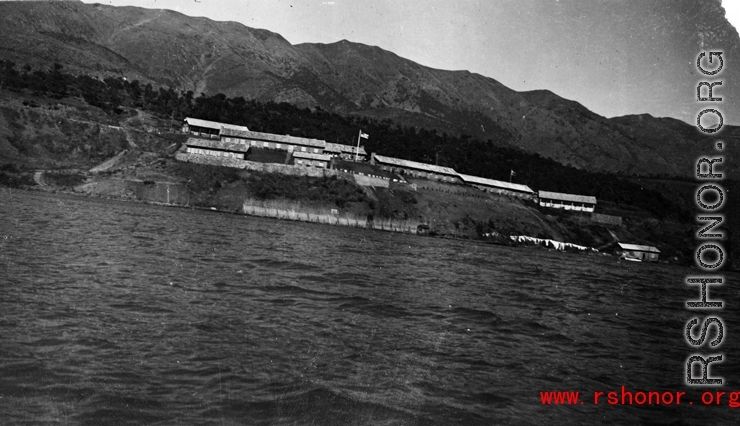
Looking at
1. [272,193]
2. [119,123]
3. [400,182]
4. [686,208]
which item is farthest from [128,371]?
[686,208]

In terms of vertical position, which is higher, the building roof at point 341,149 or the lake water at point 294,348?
the building roof at point 341,149

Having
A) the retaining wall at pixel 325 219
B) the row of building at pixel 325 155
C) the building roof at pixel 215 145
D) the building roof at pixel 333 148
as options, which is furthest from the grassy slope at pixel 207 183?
the building roof at pixel 333 148

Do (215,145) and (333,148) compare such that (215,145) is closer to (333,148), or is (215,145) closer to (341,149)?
(333,148)

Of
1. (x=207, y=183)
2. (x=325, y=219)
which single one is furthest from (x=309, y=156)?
(x=207, y=183)

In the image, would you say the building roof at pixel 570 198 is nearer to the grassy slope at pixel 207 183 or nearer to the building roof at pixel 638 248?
the grassy slope at pixel 207 183

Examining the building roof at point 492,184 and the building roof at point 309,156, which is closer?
the building roof at point 309,156

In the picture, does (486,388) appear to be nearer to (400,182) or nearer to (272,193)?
(272,193)
